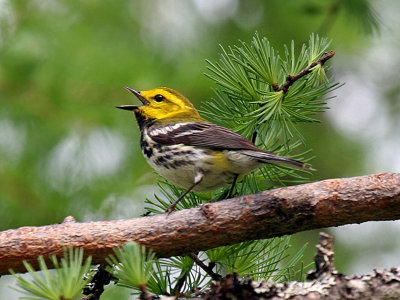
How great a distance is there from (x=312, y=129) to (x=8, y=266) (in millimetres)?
4062

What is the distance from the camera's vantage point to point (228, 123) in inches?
123

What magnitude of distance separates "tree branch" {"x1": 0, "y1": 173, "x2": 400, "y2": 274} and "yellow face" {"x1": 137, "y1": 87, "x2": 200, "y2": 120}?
5.92ft

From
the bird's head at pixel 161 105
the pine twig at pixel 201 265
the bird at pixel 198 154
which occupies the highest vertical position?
the bird's head at pixel 161 105

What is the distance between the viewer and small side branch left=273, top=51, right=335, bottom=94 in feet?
9.13

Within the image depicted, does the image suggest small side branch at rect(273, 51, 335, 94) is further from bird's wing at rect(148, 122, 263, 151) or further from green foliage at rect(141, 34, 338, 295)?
bird's wing at rect(148, 122, 263, 151)

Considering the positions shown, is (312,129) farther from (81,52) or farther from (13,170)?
(13,170)

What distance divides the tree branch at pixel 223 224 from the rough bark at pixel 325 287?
0.32 meters

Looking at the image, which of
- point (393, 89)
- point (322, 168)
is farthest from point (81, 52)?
point (393, 89)

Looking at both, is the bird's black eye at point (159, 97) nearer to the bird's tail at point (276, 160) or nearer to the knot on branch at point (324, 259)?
the bird's tail at point (276, 160)

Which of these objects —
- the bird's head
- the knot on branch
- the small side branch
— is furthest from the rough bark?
the bird's head

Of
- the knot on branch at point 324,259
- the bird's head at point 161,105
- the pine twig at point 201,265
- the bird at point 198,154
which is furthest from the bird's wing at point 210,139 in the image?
the knot on branch at point 324,259

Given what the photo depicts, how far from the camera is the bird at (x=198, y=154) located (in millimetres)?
3062

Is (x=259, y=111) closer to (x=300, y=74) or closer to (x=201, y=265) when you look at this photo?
(x=300, y=74)

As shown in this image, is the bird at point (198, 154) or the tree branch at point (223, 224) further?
the bird at point (198, 154)
